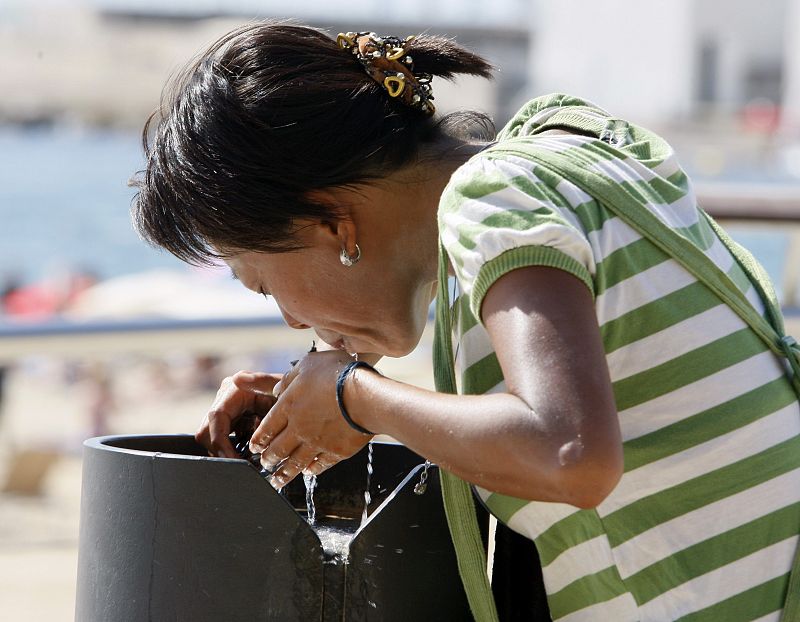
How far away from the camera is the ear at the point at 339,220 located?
1729mm

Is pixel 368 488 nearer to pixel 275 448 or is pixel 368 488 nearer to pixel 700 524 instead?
pixel 275 448

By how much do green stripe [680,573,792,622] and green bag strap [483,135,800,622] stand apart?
0.01 m

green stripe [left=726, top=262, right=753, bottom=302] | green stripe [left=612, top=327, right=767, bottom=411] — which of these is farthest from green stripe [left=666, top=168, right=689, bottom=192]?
green stripe [left=612, top=327, right=767, bottom=411]

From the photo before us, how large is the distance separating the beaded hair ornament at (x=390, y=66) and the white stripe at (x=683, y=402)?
61cm

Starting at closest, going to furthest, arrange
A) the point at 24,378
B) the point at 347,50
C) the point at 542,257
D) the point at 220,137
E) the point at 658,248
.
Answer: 1. the point at 542,257
2. the point at 658,248
3. the point at 220,137
4. the point at 347,50
5. the point at 24,378

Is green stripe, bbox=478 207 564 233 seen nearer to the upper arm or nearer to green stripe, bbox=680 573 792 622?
the upper arm

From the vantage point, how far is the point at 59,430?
10.8m

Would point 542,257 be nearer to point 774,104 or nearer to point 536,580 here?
point 536,580

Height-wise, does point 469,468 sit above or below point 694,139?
above

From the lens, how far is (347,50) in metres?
1.80

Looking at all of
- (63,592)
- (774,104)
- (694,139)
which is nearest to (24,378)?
(63,592)

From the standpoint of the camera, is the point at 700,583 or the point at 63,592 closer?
the point at 700,583

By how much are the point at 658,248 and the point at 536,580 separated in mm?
514

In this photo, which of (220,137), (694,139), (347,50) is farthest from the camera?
(694,139)
